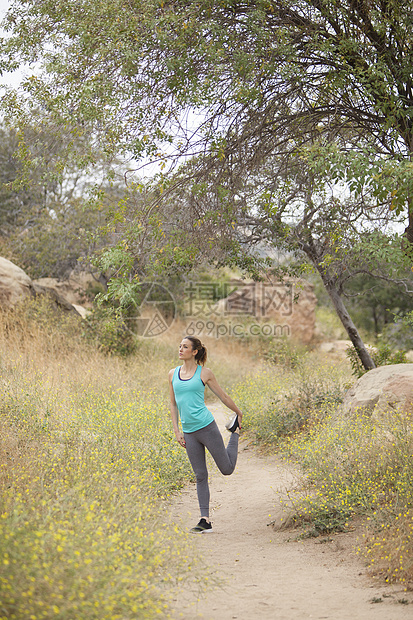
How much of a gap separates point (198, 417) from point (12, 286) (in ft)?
25.4

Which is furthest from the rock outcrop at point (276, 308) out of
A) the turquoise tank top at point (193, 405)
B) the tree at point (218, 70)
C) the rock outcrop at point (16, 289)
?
the turquoise tank top at point (193, 405)

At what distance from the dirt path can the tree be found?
3.28 m

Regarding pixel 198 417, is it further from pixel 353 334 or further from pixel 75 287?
pixel 75 287

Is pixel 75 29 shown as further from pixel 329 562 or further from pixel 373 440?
pixel 329 562

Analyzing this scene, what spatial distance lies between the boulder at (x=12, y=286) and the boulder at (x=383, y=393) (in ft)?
22.7

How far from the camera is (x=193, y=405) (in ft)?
15.7

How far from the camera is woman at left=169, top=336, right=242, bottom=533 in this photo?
4.80m

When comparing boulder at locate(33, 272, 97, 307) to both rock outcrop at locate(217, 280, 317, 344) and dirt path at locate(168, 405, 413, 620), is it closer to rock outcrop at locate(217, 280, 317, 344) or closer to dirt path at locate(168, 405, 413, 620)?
rock outcrop at locate(217, 280, 317, 344)

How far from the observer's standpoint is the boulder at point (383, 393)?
6.85m

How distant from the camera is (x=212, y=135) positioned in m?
6.57

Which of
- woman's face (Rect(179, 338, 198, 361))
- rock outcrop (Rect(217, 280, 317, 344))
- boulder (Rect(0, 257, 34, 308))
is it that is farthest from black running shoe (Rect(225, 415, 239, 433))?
rock outcrop (Rect(217, 280, 317, 344))

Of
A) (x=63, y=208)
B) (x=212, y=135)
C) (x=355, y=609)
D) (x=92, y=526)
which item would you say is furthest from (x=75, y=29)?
(x=63, y=208)

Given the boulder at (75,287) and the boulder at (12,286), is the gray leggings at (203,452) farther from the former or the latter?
the boulder at (75,287)

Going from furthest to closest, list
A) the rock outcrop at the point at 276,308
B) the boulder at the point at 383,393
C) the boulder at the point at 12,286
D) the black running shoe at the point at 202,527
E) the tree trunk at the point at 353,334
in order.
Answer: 1. the rock outcrop at the point at 276,308
2. the boulder at the point at 12,286
3. the tree trunk at the point at 353,334
4. the boulder at the point at 383,393
5. the black running shoe at the point at 202,527
